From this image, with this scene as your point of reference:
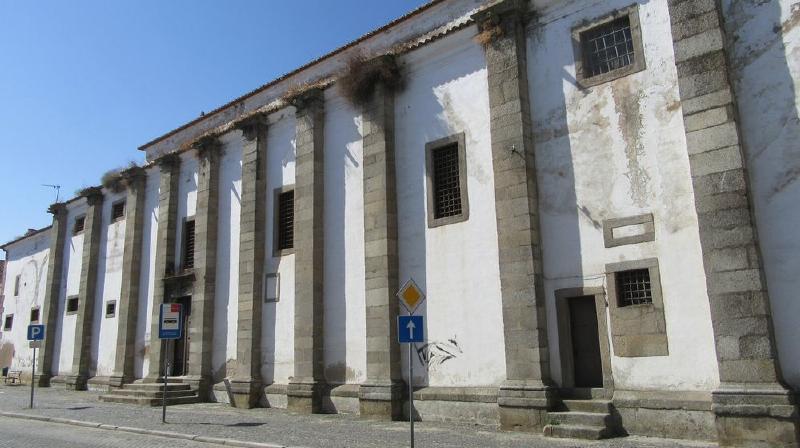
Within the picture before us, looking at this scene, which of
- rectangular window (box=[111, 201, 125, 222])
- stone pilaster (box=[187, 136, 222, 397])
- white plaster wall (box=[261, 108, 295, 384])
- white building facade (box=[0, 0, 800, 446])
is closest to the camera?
white building facade (box=[0, 0, 800, 446])

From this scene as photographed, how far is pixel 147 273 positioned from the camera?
21.5 metres

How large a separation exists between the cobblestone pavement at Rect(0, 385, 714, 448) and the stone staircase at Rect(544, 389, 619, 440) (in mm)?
210

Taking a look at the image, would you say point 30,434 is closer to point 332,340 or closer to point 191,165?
point 332,340

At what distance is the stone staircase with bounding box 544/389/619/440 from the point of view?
31.4 feet

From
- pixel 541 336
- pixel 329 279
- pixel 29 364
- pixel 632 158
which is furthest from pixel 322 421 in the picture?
pixel 29 364

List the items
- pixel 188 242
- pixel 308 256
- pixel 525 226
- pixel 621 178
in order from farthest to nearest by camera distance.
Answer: pixel 188 242
pixel 308 256
pixel 525 226
pixel 621 178

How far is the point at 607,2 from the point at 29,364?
28446 millimetres

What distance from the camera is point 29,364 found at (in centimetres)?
2730

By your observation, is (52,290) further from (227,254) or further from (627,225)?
(627,225)

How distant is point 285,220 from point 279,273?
1.56 m

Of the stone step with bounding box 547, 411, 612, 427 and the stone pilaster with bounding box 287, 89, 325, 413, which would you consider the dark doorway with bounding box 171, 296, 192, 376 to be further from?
the stone step with bounding box 547, 411, 612, 427

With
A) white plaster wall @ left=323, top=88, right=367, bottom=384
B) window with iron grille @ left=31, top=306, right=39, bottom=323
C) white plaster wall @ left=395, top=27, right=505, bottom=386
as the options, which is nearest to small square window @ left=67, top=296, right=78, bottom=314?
window with iron grille @ left=31, top=306, right=39, bottom=323

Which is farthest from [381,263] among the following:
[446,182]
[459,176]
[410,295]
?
[410,295]

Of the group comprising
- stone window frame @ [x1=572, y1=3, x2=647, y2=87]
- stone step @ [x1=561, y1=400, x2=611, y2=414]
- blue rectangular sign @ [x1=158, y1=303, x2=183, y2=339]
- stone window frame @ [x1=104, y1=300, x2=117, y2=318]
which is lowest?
stone step @ [x1=561, y1=400, x2=611, y2=414]
